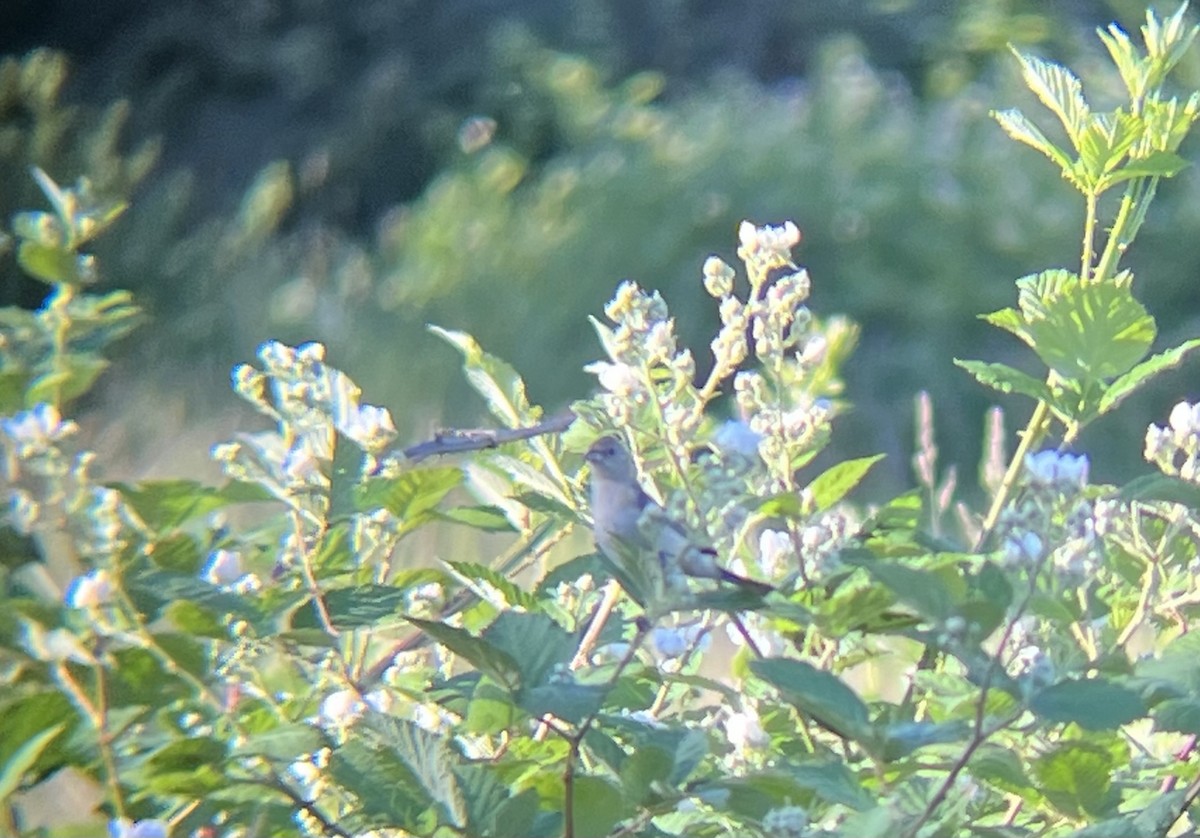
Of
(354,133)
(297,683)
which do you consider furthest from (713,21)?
(297,683)

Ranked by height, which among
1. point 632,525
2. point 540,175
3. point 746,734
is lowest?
point 540,175

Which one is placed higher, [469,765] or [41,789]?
[469,765]

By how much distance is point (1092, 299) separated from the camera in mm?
795

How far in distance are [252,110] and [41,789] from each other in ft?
19.6

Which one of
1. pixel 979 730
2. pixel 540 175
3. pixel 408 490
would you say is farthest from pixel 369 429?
pixel 540 175

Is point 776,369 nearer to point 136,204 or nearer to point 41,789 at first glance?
point 41,789

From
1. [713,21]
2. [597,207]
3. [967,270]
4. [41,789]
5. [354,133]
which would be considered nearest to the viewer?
[41,789]

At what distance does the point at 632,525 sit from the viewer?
2.68 ft

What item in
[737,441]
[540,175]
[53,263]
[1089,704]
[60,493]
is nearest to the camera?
[1089,704]

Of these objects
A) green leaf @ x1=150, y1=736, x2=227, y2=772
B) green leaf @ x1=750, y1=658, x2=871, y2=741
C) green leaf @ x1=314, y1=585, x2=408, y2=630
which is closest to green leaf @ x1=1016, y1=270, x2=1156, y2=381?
green leaf @ x1=750, y1=658, x2=871, y2=741

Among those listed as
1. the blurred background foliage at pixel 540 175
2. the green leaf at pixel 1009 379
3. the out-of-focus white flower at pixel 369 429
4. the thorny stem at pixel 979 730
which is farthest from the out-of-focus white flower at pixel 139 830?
the blurred background foliage at pixel 540 175

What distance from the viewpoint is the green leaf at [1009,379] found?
0.80 m

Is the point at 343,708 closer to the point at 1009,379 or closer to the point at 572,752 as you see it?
the point at 572,752

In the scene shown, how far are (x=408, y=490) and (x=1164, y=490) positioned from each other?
35 centimetres
